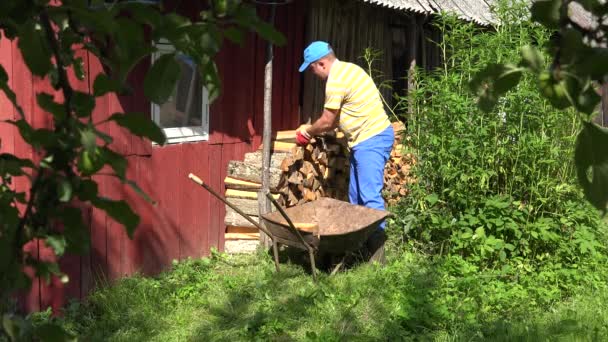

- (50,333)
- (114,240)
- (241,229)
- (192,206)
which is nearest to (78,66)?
(50,333)

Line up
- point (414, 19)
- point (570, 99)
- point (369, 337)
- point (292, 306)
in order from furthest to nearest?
1. point (414, 19)
2. point (292, 306)
3. point (369, 337)
4. point (570, 99)

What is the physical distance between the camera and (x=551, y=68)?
854mm

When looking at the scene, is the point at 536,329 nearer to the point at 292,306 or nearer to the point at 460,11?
the point at 292,306

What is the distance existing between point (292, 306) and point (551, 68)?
4451 mm

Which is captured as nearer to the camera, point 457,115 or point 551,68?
point 551,68

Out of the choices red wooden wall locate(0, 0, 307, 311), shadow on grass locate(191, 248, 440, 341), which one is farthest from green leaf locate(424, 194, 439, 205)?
red wooden wall locate(0, 0, 307, 311)

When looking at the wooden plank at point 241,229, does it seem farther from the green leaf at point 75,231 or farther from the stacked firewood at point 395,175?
the green leaf at point 75,231

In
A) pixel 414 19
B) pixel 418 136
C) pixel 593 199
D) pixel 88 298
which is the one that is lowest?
pixel 88 298

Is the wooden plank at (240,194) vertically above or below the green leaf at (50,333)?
below

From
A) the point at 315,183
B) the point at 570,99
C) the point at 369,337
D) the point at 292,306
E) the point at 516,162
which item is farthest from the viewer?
the point at 315,183

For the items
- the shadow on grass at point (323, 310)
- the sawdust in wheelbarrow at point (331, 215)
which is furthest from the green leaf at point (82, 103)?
the sawdust in wheelbarrow at point (331, 215)

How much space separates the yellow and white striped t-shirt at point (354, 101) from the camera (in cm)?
638

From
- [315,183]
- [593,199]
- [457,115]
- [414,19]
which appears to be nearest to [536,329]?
[457,115]

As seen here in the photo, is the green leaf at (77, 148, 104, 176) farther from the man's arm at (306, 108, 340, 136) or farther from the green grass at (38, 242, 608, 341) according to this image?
the man's arm at (306, 108, 340, 136)
